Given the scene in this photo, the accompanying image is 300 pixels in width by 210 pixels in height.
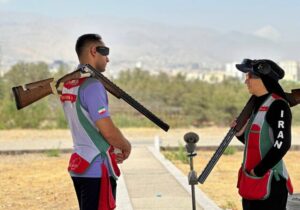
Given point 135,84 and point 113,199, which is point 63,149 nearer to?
A: point 113,199

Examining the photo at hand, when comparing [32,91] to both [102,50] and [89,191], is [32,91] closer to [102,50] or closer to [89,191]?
[102,50]

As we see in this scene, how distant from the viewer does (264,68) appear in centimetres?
470

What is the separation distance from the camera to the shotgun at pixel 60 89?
4648mm

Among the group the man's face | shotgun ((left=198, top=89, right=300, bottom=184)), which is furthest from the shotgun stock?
shotgun ((left=198, top=89, right=300, bottom=184))

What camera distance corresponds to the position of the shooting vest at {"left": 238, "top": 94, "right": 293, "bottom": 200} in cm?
466

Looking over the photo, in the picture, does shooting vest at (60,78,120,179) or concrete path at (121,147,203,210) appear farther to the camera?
concrete path at (121,147,203,210)

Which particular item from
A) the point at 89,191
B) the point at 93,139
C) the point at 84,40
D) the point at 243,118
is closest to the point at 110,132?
the point at 93,139

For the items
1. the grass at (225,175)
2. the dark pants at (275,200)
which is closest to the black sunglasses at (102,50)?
the dark pants at (275,200)

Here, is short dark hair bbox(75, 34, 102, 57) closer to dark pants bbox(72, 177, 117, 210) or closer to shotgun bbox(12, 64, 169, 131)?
shotgun bbox(12, 64, 169, 131)

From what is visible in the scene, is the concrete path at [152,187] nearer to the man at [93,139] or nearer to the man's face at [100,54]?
the man at [93,139]

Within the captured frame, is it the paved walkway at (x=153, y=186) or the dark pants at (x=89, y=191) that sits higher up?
the dark pants at (x=89, y=191)

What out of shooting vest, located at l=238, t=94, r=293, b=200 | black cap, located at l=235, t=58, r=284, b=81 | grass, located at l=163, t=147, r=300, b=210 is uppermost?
black cap, located at l=235, t=58, r=284, b=81

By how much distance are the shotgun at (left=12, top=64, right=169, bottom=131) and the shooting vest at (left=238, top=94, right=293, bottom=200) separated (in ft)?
1.80

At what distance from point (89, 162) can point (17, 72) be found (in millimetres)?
42943
